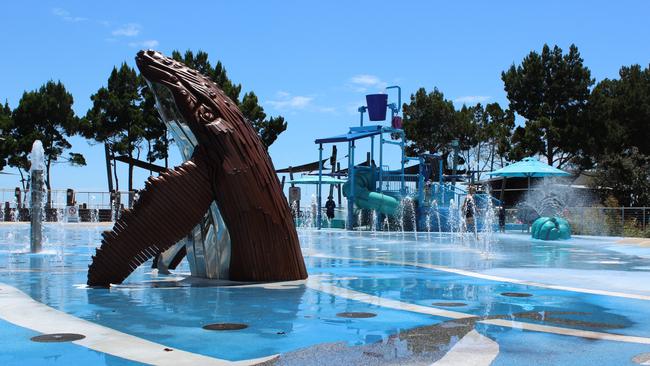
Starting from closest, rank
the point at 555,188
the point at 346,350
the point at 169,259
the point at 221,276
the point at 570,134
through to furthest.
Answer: the point at 346,350, the point at 221,276, the point at 169,259, the point at 555,188, the point at 570,134

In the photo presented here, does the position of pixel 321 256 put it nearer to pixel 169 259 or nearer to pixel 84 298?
pixel 169 259

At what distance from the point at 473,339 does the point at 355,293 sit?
2.76 metres

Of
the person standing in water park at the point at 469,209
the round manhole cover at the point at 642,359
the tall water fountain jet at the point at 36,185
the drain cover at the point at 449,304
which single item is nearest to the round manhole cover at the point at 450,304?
the drain cover at the point at 449,304

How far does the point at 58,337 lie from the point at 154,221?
271 centimetres

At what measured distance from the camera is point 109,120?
153 feet

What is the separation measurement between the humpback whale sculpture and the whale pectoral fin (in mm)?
11

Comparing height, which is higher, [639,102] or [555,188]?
[639,102]

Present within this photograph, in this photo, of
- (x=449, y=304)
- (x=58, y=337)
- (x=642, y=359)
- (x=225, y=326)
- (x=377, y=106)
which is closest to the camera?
(x=642, y=359)

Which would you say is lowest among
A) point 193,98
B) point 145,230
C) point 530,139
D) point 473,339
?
point 473,339

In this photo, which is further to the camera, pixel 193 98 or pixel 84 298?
pixel 193 98

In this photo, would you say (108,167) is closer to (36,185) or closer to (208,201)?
(36,185)

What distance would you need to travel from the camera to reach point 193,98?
26.3ft

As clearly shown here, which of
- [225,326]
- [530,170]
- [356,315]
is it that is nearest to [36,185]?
[225,326]

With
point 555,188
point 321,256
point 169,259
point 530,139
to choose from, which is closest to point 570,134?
point 530,139
